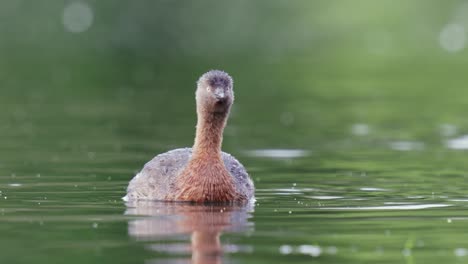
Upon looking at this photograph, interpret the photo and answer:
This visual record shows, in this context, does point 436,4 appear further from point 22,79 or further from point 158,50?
point 22,79

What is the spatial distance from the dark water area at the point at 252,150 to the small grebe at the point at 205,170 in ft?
1.10

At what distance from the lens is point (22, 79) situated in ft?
140

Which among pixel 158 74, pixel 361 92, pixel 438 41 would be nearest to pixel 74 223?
A: pixel 361 92

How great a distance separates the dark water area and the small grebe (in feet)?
1.10

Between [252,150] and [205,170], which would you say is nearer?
[205,170]

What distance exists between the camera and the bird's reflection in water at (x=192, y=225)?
12.4 m

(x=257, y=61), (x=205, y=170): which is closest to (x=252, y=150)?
(x=205, y=170)

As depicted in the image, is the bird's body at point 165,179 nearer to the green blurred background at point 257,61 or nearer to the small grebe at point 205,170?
the small grebe at point 205,170

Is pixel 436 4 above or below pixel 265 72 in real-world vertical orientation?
above

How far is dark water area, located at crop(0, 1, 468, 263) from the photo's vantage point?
12883mm

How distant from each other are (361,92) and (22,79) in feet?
36.9

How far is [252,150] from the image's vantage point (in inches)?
923

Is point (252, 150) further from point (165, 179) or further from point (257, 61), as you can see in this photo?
point (257, 61)

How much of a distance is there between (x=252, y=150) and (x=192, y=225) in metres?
9.40
